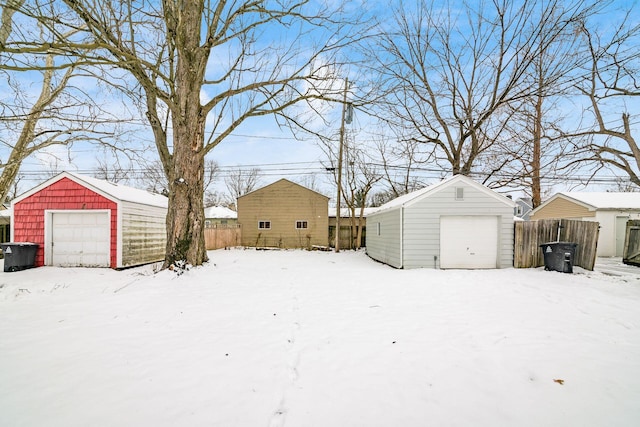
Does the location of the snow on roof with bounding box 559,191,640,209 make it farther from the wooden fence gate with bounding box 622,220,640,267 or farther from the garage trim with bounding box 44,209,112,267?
the garage trim with bounding box 44,209,112,267

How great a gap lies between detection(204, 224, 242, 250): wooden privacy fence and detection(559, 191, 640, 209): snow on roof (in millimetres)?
18435

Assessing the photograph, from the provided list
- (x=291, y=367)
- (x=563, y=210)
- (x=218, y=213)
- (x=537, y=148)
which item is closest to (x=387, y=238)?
(x=537, y=148)

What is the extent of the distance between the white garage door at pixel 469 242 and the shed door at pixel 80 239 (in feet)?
36.5

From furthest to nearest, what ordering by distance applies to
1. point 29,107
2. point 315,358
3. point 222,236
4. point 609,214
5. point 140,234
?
point 222,236 → point 609,214 → point 140,234 → point 29,107 → point 315,358

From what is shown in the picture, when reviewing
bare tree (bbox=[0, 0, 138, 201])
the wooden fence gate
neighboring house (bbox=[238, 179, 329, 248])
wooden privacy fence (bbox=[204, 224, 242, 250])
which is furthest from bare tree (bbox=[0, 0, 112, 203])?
the wooden fence gate

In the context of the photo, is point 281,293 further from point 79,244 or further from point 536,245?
point 536,245

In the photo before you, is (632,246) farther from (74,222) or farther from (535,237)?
(74,222)

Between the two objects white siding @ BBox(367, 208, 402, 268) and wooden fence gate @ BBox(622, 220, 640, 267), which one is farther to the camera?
wooden fence gate @ BBox(622, 220, 640, 267)

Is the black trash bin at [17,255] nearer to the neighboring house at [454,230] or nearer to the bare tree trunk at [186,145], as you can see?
the bare tree trunk at [186,145]

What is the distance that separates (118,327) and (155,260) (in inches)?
351

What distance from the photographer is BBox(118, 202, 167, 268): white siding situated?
33.2 ft

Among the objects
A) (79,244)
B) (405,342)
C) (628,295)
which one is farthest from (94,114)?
(628,295)

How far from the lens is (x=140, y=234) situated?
36.4ft

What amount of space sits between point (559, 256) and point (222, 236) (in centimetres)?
1647
